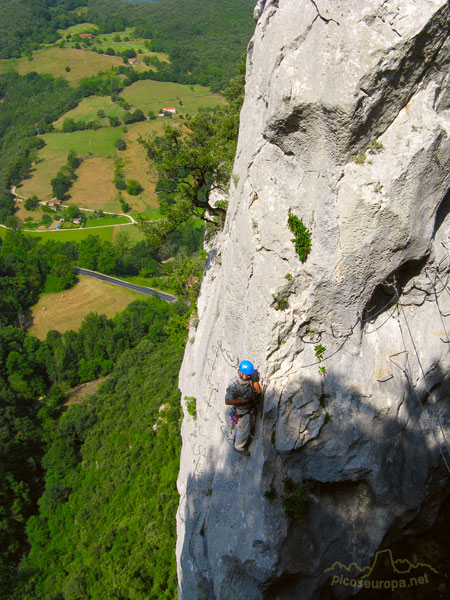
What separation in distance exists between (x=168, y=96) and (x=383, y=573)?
663ft

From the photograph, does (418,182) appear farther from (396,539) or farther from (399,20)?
(396,539)

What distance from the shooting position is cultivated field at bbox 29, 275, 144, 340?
8725 centimetres

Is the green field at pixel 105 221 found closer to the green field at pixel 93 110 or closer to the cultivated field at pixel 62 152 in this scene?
the cultivated field at pixel 62 152

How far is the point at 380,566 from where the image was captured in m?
11.8

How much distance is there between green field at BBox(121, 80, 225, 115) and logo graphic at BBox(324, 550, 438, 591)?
176012mm

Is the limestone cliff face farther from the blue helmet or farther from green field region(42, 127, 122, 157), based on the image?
green field region(42, 127, 122, 157)

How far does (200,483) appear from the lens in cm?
1438

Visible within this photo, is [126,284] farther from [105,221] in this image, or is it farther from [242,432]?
[242,432]

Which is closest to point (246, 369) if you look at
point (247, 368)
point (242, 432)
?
point (247, 368)

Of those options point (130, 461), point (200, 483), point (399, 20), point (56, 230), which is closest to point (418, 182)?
point (399, 20)

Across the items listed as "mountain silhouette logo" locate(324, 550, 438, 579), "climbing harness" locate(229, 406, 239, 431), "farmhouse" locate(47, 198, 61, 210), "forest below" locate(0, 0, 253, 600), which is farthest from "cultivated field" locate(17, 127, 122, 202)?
"mountain silhouette logo" locate(324, 550, 438, 579)

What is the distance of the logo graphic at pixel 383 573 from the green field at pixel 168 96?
17601 cm

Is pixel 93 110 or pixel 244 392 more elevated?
pixel 93 110

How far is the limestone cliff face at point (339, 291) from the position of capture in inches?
350
